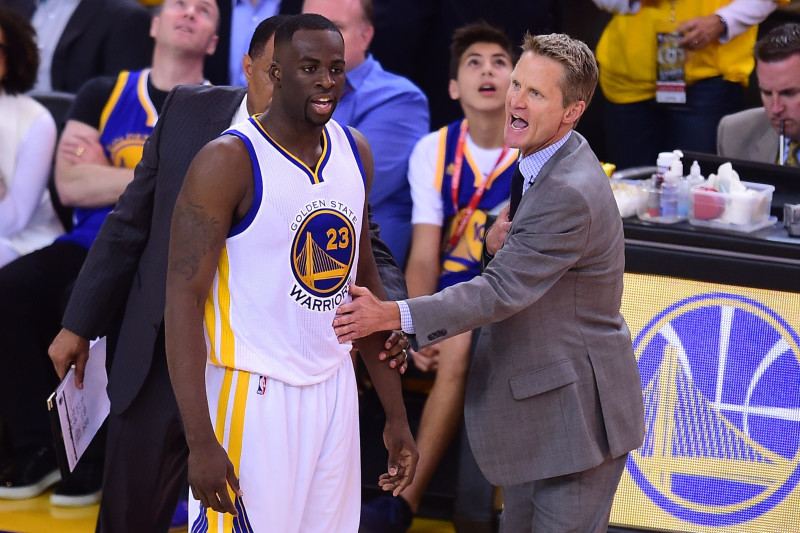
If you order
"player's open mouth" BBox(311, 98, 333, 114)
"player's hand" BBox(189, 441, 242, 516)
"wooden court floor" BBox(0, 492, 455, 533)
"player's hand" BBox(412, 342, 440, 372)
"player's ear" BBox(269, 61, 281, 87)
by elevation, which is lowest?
"wooden court floor" BBox(0, 492, 455, 533)

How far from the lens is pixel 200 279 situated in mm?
2307

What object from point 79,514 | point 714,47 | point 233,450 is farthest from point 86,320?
point 714,47

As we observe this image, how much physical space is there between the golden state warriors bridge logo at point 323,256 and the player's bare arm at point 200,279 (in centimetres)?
14

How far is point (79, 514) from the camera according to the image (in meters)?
4.01

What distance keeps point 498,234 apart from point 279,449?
0.89 m

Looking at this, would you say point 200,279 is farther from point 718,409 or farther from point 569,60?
point 718,409

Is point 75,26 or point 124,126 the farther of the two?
point 75,26

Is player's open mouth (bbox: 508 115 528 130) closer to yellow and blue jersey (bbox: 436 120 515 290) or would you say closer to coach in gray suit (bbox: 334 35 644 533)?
coach in gray suit (bbox: 334 35 644 533)

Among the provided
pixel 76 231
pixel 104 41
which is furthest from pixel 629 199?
pixel 104 41

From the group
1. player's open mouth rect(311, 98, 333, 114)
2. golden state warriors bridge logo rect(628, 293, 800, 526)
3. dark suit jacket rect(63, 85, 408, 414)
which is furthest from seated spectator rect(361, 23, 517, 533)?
player's open mouth rect(311, 98, 333, 114)

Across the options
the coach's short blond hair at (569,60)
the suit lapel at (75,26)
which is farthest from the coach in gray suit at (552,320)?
the suit lapel at (75,26)

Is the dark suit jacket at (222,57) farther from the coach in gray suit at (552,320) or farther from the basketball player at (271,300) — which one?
the basketball player at (271,300)

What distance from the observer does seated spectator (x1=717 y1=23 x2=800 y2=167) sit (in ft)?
13.5

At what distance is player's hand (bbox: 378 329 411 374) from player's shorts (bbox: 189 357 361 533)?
19 centimetres
